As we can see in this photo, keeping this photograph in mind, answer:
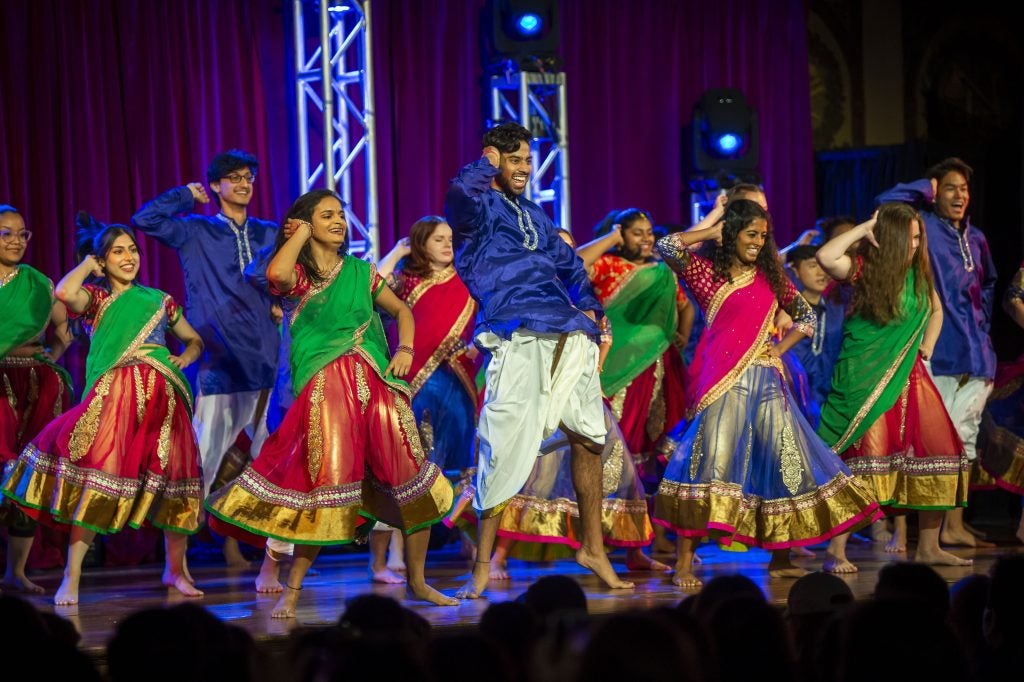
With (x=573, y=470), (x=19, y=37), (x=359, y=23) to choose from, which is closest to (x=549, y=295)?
(x=573, y=470)

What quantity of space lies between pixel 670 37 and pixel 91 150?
167 inches

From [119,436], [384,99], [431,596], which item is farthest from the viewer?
[384,99]

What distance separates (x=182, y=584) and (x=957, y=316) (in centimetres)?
413

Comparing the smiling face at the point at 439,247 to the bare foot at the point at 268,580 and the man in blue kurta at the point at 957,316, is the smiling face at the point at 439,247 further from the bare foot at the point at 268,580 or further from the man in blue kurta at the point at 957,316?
the man in blue kurta at the point at 957,316

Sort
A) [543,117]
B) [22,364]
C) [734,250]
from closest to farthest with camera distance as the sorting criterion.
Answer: [734,250] < [22,364] < [543,117]

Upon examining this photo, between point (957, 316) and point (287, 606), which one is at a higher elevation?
point (957, 316)

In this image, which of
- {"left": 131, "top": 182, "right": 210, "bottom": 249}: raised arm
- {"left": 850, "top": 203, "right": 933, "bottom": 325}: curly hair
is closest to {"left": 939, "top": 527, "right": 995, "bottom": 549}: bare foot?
{"left": 850, "top": 203, "right": 933, "bottom": 325}: curly hair

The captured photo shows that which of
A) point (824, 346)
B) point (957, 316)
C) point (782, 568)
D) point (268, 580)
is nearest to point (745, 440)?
point (782, 568)

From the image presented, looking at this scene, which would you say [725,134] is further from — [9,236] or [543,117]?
[9,236]

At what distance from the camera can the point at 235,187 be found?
7.03 m

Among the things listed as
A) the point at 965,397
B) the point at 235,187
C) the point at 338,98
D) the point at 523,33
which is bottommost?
the point at 965,397

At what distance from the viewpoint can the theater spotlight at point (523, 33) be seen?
8.38 m

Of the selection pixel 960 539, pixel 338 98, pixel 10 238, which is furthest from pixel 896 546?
pixel 10 238

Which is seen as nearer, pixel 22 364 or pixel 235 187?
pixel 22 364
